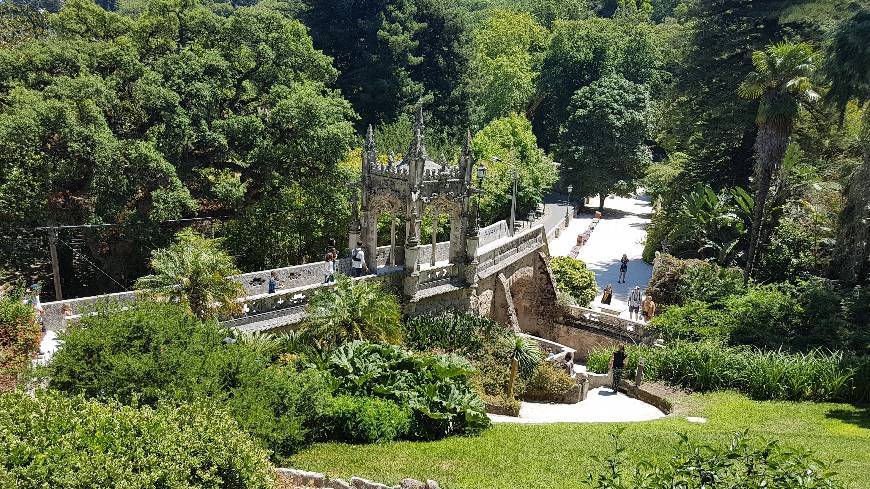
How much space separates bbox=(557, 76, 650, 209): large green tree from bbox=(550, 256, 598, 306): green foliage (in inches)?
899

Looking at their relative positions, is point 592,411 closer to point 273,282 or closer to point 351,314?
point 351,314

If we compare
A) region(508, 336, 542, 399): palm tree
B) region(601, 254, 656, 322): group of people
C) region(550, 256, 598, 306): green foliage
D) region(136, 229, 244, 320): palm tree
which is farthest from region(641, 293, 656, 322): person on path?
region(136, 229, 244, 320): palm tree

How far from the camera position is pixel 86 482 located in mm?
8672

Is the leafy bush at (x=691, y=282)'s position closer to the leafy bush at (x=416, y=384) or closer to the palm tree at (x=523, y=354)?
the palm tree at (x=523, y=354)

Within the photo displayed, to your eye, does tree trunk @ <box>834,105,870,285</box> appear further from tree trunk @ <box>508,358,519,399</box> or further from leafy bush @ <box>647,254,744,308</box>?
tree trunk @ <box>508,358,519,399</box>

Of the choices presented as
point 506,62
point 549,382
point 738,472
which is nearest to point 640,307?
point 549,382

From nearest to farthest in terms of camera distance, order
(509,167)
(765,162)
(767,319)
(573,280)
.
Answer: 1. (767,319)
2. (765,162)
3. (573,280)
4. (509,167)

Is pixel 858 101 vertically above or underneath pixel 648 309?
above

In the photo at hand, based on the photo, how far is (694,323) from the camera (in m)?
26.8

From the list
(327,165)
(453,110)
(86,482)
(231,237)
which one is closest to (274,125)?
(327,165)

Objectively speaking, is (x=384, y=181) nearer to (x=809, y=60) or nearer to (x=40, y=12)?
(x=809, y=60)

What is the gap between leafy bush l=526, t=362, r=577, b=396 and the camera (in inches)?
885

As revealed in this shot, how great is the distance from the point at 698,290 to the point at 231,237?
1996 cm

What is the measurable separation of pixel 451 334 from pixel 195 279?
8.65m
